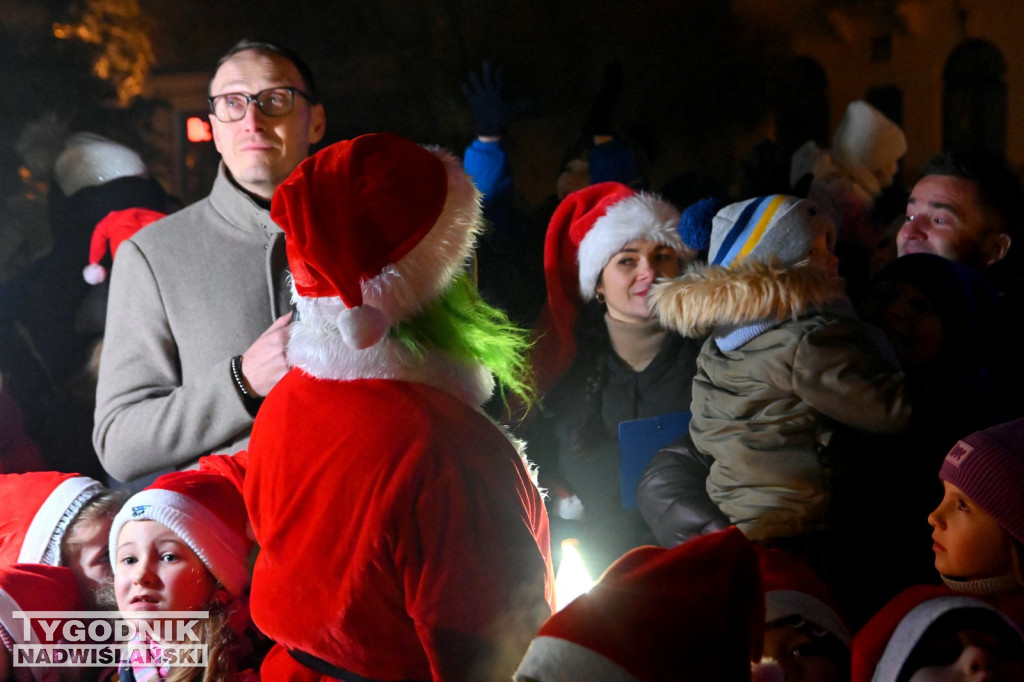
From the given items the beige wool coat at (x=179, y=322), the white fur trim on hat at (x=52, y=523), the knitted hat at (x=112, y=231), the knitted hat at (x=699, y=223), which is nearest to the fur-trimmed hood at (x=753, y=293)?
the knitted hat at (x=699, y=223)

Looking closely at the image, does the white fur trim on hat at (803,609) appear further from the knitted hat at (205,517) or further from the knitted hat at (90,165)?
the knitted hat at (90,165)

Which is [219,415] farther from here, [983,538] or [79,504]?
[983,538]

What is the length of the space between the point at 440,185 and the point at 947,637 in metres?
1.20

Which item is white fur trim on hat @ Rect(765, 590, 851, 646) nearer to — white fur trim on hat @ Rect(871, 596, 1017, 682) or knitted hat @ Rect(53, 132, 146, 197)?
white fur trim on hat @ Rect(871, 596, 1017, 682)

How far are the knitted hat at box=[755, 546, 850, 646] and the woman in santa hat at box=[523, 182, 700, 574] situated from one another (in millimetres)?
680

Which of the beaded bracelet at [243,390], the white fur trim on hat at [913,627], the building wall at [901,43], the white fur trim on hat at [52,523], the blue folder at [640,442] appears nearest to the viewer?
the white fur trim on hat at [913,627]

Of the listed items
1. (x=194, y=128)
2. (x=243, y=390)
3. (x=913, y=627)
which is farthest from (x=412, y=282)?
(x=194, y=128)

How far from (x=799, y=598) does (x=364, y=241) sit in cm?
109

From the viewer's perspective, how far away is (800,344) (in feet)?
6.13

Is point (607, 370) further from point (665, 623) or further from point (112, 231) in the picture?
point (112, 231)

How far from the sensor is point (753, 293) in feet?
6.17

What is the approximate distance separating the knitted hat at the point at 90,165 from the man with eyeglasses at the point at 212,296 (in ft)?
3.97

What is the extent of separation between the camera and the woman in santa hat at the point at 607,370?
2.52 meters

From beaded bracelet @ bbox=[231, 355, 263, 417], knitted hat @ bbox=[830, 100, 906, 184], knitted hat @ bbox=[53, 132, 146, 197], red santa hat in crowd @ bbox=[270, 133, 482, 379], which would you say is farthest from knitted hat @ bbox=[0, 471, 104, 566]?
knitted hat @ bbox=[830, 100, 906, 184]
